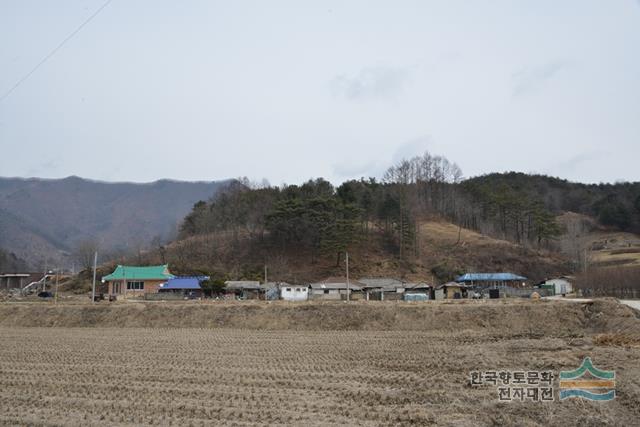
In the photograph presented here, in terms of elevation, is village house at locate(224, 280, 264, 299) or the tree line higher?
the tree line

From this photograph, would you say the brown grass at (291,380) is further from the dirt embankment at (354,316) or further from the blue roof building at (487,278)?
the blue roof building at (487,278)

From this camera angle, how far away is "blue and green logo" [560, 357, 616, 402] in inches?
485

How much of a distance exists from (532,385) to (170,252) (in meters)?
74.8

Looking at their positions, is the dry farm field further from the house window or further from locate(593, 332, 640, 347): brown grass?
the house window

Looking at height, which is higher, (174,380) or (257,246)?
(257,246)

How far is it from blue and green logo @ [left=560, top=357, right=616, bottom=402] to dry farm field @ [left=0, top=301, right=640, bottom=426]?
29cm

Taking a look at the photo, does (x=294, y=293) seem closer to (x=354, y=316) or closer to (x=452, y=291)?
(x=452, y=291)

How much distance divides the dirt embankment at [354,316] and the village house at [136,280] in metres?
17.1

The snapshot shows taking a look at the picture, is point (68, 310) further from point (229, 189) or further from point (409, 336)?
point (229, 189)

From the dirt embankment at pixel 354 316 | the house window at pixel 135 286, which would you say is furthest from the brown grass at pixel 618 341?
the house window at pixel 135 286

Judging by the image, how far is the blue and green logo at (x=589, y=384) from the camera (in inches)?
485

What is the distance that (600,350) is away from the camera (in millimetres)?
20188

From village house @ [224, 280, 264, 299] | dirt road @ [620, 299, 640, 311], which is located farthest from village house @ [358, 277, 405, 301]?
dirt road @ [620, 299, 640, 311]

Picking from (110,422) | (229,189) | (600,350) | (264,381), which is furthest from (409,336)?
(229,189)
